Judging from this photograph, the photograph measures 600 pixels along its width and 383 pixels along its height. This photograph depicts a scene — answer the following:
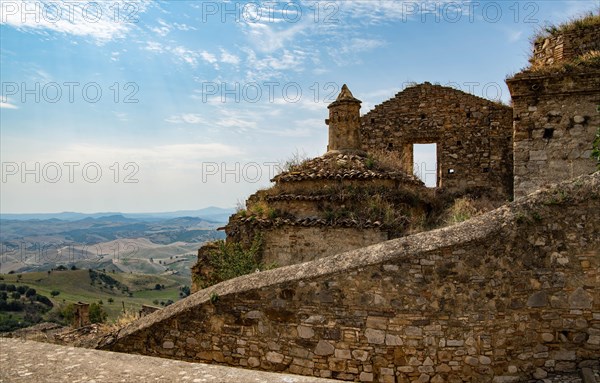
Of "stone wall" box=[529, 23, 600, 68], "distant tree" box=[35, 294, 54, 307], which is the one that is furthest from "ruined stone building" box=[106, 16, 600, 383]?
"distant tree" box=[35, 294, 54, 307]

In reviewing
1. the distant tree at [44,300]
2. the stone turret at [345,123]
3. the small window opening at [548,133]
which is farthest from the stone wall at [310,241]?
the distant tree at [44,300]

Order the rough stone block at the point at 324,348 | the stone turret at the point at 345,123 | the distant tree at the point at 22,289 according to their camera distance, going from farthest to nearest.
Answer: the distant tree at the point at 22,289 < the stone turret at the point at 345,123 < the rough stone block at the point at 324,348

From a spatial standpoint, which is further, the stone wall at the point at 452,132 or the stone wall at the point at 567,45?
the stone wall at the point at 452,132

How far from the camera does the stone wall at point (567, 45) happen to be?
1136 centimetres

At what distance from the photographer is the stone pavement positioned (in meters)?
3.08

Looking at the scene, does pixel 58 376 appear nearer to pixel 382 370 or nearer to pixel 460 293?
pixel 382 370

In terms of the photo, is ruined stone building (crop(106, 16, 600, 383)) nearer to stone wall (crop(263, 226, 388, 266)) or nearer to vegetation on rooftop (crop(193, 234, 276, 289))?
vegetation on rooftop (crop(193, 234, 276, 289))

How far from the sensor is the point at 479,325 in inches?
202

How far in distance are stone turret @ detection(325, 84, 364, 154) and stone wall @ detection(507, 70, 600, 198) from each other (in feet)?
13.4

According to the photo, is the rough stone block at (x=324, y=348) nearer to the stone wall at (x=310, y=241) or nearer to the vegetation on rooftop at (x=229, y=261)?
the stone wall at (x=310, y=241)

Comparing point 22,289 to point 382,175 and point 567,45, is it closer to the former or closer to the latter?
point 382,175

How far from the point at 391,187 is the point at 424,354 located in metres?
6.37

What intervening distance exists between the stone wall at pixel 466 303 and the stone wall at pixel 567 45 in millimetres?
7765

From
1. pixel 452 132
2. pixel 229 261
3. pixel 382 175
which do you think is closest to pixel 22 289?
pixel 229 261
